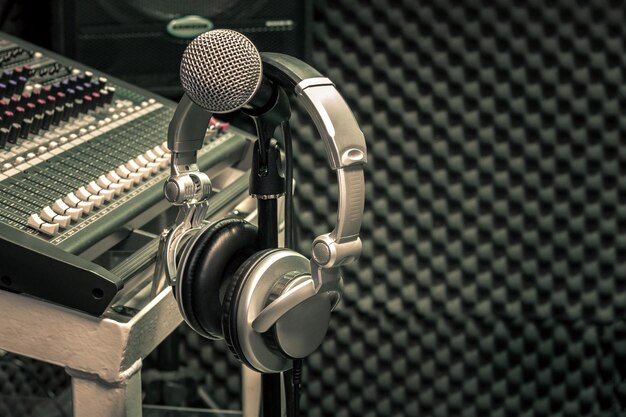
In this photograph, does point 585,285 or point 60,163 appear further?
point 585,285

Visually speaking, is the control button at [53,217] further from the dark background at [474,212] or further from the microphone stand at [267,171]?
the dark background at [474,212]

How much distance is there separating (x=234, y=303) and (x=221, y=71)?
0.76 ft

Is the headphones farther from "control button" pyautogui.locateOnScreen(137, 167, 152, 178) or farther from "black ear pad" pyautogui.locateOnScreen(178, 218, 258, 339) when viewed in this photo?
"control button" pyautogui.locateOnScreen(137, 167, 152, 178)

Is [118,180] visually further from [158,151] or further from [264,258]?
[264,258]

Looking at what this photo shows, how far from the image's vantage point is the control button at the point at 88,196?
1.12m

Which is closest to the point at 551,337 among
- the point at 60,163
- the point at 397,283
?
the point at 397,283

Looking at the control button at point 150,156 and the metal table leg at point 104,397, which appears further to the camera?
the control button at point 150,156

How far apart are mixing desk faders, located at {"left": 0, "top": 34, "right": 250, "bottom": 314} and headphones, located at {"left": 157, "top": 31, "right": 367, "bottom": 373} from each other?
0.10 metres

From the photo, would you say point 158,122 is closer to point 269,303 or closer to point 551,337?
point 269,303

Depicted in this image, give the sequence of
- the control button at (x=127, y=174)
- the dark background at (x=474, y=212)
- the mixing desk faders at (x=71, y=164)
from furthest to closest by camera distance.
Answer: the dark background at (x=474, y=212) → the control button at (x=127, y=174) → the mixing desk faders at (x=71, y=164)

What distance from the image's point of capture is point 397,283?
78.2 inches

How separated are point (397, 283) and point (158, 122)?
0.77 m

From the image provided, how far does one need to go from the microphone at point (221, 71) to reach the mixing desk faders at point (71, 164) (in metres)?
0.25

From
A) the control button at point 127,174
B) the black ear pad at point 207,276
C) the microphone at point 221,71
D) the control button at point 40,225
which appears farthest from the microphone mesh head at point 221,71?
the control button at point 127,174
